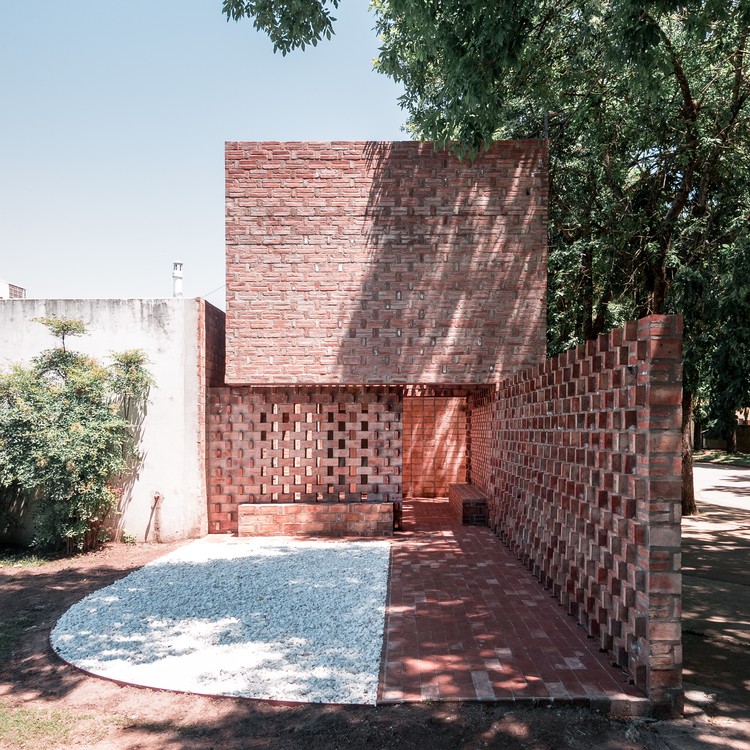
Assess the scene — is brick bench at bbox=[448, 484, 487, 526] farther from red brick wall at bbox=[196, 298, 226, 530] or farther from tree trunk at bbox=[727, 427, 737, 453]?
tree trunk at bbox=[727, 427, 737, 453]

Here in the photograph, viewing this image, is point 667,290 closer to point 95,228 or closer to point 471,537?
point 471,537

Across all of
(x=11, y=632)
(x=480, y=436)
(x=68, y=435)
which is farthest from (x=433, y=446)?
(x=11, y=632)

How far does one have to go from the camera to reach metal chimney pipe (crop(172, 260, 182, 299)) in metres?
10.5

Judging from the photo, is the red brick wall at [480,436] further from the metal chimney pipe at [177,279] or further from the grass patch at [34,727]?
the grass patch at [34,727]

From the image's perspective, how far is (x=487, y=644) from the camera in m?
4.29

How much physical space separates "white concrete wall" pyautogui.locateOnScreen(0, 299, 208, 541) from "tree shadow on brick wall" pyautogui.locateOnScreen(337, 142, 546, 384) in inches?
93.7

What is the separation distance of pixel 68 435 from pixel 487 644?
5.87 m

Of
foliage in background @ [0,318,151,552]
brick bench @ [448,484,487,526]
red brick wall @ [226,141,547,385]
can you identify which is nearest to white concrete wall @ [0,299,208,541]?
foliage in background @ [0,318,151,552]

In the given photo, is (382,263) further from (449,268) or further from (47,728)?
(47,728)

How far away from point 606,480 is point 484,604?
1858 mm

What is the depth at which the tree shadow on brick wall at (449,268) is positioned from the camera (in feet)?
28.6

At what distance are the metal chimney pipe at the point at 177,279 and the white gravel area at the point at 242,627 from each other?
16.2 ft

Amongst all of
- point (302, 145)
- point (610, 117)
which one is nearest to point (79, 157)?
point (302, 145)

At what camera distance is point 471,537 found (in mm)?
8500
